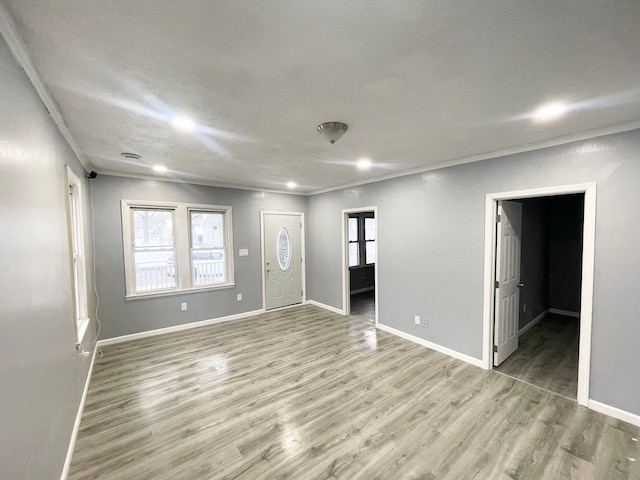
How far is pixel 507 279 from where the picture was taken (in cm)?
321

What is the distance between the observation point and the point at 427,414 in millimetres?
2324

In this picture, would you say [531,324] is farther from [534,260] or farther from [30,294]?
[30,294]

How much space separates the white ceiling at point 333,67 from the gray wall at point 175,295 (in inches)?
58.8

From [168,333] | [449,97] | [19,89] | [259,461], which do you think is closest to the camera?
[19,89]

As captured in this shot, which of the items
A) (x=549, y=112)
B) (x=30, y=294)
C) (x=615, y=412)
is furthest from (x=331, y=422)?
(x=549, y=112)

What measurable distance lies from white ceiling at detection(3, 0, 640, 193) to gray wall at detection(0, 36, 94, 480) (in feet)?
1.11

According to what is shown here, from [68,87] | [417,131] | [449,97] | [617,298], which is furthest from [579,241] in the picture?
[68,87]

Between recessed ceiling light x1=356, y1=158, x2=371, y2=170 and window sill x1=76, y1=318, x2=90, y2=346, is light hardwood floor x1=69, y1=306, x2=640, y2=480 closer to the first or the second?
window sill x1=76, y1=318, x2=90, y2=346

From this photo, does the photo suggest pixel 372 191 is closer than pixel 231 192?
Yes

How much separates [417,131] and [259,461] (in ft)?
9.47

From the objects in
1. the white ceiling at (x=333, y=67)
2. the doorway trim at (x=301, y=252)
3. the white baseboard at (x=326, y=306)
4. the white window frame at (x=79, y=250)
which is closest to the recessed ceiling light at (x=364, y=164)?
the white ceiling at (x=333, y=67)

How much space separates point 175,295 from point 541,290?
651 cm

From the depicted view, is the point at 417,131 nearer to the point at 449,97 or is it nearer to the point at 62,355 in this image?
the point at 449,97

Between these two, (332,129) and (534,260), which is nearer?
(332,129)
